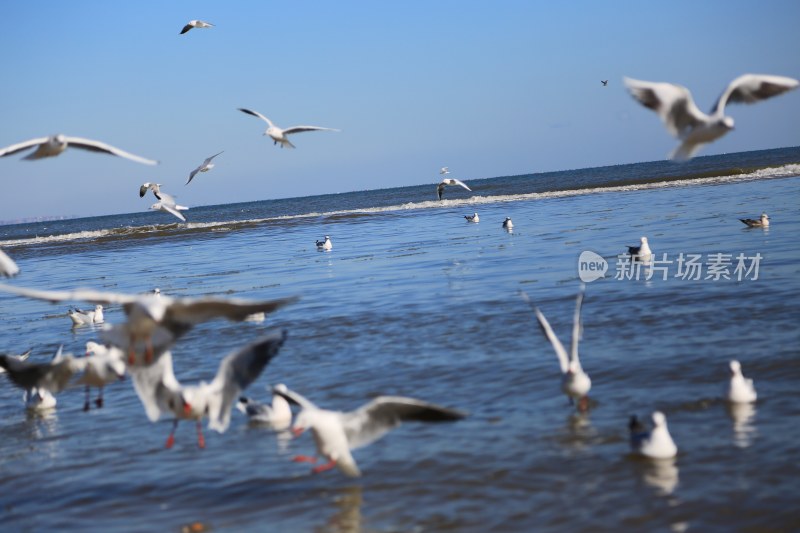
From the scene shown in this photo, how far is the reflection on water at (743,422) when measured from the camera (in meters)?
6.55

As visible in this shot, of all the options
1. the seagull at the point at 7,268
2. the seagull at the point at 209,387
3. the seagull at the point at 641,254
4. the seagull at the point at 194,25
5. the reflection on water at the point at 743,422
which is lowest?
the reflection on water at the point at 743,422

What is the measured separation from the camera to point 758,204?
2519cm

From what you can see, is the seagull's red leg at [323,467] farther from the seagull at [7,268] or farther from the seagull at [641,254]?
the seagull at [641,254]

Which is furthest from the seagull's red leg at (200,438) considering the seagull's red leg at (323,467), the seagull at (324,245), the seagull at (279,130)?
the seagull at (324,245)

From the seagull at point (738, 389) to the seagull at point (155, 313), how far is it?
12.0ft

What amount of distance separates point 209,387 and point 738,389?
4.14 m

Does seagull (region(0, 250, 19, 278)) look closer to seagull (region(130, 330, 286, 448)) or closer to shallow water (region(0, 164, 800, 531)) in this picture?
shallow water (region(0, 164, 800, 531))

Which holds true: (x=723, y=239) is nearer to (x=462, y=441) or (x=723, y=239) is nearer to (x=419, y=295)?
(x=419, y=295)

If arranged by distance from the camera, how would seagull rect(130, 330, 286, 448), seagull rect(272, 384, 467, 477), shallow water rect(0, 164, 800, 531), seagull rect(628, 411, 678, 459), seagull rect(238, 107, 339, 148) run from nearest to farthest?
shallow water rect(0, 164, 800, 531)
seagull rect(628, 411, 678, 459)
seagull rect(272, 384, 467, 477)
seagull rect(130, 330, 286, 448)
seagull rect(238, 107, 339, 148)

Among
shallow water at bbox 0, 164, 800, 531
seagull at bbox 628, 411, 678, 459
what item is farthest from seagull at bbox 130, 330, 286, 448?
seagull at bbox 628, 411, 678, 459

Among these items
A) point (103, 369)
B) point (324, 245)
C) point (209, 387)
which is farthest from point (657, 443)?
point (324, 245)

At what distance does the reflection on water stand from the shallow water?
1.0 inches

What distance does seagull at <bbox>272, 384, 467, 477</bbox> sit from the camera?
6448 mm

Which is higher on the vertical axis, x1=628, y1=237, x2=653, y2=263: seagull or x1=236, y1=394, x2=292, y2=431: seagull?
x1=628, y1=237, x2=653, y2=263: seagull
